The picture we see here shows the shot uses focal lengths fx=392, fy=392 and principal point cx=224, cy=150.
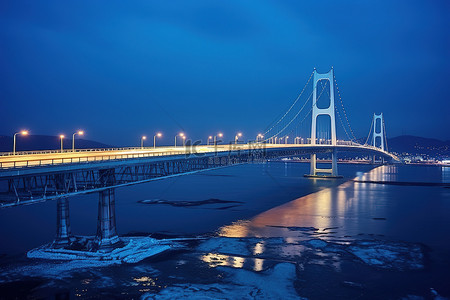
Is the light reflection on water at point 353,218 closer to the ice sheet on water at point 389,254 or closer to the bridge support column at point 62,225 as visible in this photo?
the ice sheet on water at point 389,254

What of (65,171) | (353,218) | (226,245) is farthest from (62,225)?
(353,218)

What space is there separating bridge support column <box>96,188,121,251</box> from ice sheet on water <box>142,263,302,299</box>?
28.2ft

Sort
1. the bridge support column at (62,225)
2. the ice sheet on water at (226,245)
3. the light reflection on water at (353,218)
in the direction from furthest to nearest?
1. the light reflection on water at (353,218)
2. the bridge support column at (62,225)
3. the ice sheet on water at (226,245)

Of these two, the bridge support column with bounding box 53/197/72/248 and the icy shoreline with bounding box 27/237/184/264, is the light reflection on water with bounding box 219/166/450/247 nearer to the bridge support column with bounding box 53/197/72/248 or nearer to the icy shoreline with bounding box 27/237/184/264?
the icy shoreline with bounding box 27/237/184/264

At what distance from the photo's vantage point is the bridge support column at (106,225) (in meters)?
27.1

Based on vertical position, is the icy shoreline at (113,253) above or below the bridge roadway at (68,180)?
below

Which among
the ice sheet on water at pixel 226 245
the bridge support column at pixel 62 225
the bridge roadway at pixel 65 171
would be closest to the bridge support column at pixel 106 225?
the bridge roadway at pixel 65 171

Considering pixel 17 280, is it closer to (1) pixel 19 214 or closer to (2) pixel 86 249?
(2) pixel 86 249

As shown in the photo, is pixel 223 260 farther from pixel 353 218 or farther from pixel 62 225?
pixel 353 218

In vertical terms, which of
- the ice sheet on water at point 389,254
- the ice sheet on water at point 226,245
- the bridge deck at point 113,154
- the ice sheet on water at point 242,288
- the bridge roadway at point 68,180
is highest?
the bridge deck at point 113,154

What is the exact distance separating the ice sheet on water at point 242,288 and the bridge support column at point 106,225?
8585 millimetres

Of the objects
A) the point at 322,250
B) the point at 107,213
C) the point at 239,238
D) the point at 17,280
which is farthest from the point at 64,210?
the point at 322,250

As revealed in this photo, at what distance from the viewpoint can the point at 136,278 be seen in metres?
21.8

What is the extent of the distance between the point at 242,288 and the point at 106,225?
38.9 feet
